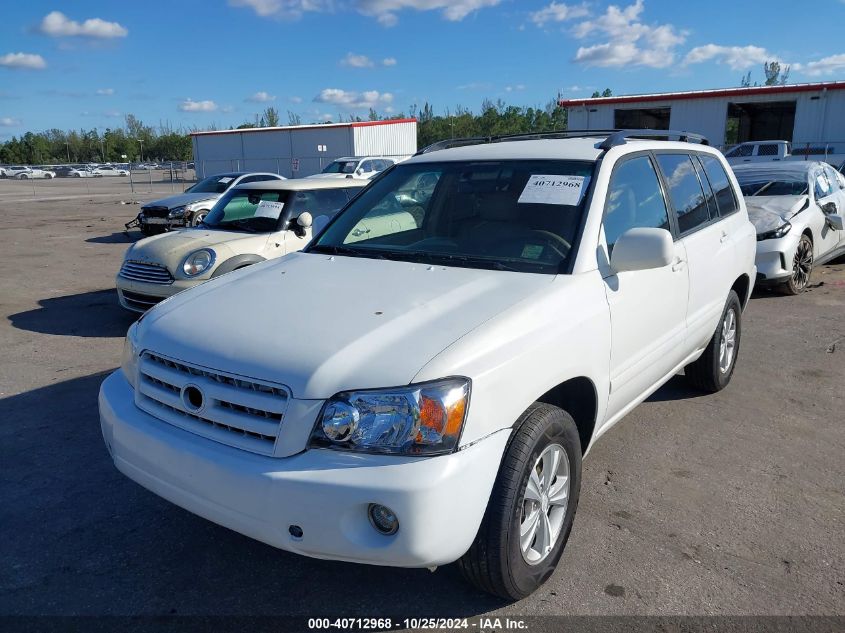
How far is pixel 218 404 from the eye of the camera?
8.46 ft

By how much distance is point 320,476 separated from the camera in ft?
7.52

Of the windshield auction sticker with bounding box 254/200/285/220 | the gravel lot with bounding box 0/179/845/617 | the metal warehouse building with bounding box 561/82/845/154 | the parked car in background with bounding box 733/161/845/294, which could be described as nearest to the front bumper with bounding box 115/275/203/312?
the windshield auction sticker with bounding box 254/200/285/220

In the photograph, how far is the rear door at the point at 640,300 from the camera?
3.33m

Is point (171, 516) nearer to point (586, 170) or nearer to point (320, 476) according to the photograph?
point (320, 476)

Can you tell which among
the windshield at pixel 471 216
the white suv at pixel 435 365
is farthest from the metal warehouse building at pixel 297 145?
the white suv at pixel 435 365

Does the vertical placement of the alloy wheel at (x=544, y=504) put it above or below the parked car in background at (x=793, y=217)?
below

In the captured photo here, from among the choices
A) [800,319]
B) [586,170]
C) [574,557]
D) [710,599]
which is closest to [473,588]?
[574,557]

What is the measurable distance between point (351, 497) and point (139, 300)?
589 centimetres

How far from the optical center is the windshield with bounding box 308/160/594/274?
3.38 m

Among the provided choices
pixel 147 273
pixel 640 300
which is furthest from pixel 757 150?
pixel 640 300

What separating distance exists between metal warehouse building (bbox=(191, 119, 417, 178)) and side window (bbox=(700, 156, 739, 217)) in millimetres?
35675

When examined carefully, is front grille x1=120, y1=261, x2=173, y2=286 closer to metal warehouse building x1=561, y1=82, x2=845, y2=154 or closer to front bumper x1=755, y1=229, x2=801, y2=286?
front bumper x1=755, y1=229, x2=801, y2=286

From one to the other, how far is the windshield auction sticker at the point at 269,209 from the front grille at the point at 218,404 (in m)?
5.14

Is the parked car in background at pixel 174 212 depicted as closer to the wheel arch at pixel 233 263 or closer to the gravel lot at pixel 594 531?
the wheel arch at pixel 233 263
